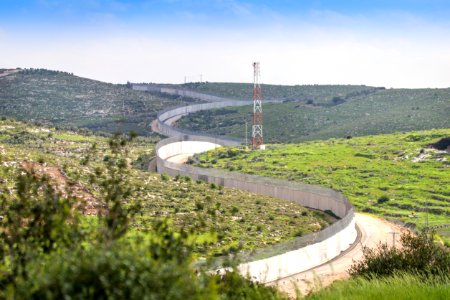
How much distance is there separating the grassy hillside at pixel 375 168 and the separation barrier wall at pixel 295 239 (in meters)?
6.69

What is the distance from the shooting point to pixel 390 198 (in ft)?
292

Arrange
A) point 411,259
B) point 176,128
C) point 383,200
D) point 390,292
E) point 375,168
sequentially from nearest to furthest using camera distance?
point 390,292 → point 411,259 → point 383,200 → point 375,168 → point 176,128

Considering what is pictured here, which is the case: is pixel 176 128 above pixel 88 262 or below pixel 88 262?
below

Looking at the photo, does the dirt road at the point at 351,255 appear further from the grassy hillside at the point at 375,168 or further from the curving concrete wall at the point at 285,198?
the grassy hillside at the point at 375,168

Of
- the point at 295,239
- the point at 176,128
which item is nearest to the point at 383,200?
the point at 295,239

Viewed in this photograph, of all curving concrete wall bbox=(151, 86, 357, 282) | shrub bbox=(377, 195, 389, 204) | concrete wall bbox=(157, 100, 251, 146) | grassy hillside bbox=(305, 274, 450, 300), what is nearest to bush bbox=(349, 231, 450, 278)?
curving concrete wall bbox=(151, 86, 357, 282)

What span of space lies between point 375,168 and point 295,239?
54.4 metres

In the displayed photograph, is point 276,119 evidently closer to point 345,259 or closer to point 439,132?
point 439,132

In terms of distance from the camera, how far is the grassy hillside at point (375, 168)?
85250 millimetres

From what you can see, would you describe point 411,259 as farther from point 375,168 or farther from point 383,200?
point 375,168

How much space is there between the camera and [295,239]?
53500 mm

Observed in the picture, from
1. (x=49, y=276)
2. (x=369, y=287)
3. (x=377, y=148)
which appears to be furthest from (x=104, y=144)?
(x=49, y=276)

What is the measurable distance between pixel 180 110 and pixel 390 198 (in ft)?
362

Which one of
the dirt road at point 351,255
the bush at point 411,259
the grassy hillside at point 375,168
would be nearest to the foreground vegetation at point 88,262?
the bush at point 411,259
